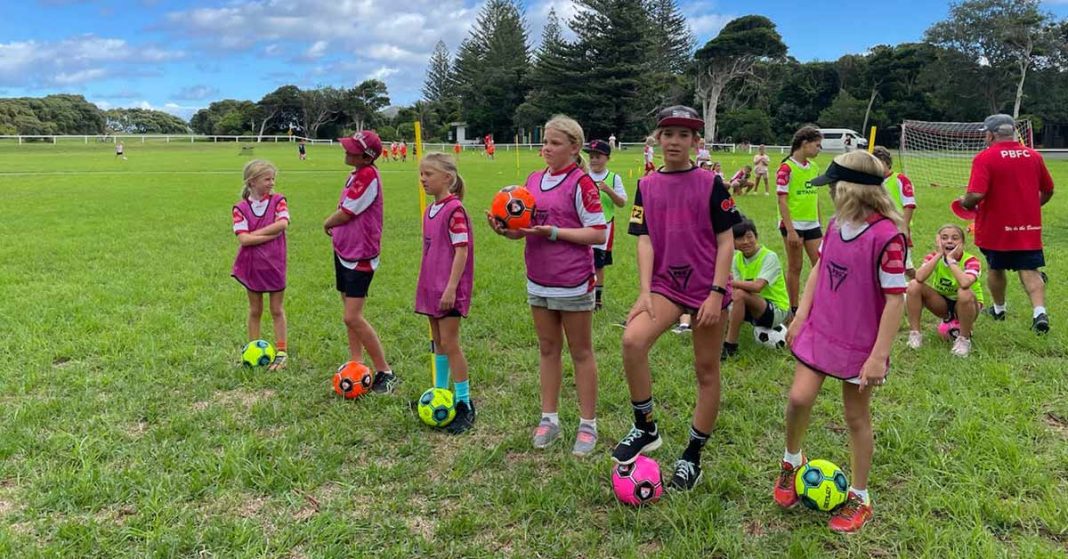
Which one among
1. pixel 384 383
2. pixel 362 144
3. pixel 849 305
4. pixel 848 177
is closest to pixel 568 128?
pixel 848 177

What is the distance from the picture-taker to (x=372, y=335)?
16.4ft

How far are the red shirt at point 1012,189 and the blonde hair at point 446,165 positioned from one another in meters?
5.03

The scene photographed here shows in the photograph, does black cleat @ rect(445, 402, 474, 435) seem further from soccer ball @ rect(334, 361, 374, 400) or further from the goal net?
the goal net

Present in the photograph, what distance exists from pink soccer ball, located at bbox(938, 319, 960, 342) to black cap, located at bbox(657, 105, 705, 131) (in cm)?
397

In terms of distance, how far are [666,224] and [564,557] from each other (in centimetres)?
176

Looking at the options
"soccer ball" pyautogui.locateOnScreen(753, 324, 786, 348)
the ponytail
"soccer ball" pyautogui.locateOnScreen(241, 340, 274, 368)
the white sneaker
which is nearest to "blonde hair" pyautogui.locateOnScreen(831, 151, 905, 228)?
the ponytail

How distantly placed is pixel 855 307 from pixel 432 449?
259cm

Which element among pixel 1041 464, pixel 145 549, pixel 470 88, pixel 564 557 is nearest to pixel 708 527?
pixel 564 557

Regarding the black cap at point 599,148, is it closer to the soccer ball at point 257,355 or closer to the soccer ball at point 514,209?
the soccer ball at point 514,209

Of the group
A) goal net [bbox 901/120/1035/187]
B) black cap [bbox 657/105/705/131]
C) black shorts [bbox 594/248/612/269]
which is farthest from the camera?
goal net [bbox 901/120/1035/187]

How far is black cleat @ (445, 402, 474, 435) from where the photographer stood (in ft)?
14.4

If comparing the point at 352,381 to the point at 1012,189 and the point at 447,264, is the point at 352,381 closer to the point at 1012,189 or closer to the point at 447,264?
the point at 447,264

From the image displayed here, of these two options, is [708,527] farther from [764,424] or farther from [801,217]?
[801,217]

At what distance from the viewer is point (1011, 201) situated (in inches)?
241
